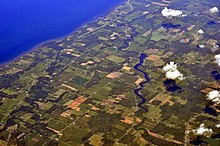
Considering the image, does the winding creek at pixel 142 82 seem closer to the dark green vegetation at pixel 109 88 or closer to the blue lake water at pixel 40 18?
the dark green vegetation at pixel 109 88

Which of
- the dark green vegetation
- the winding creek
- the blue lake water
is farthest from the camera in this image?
the blue lake water

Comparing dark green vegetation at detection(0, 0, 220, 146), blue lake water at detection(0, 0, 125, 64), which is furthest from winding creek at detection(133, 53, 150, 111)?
blue lake water at detection(0, 0, 125, 64)

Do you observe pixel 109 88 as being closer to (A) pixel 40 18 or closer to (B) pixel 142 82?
(B) pixel 142 82

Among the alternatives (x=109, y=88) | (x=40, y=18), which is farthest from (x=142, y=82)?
(x=40, y=18)

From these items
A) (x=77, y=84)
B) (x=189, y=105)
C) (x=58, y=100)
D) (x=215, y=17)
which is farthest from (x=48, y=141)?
(x=215, y=17)

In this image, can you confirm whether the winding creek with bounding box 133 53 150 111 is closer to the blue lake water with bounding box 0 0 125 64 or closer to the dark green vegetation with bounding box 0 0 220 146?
the dark green vegetation with bounding box 0 0 220 146
